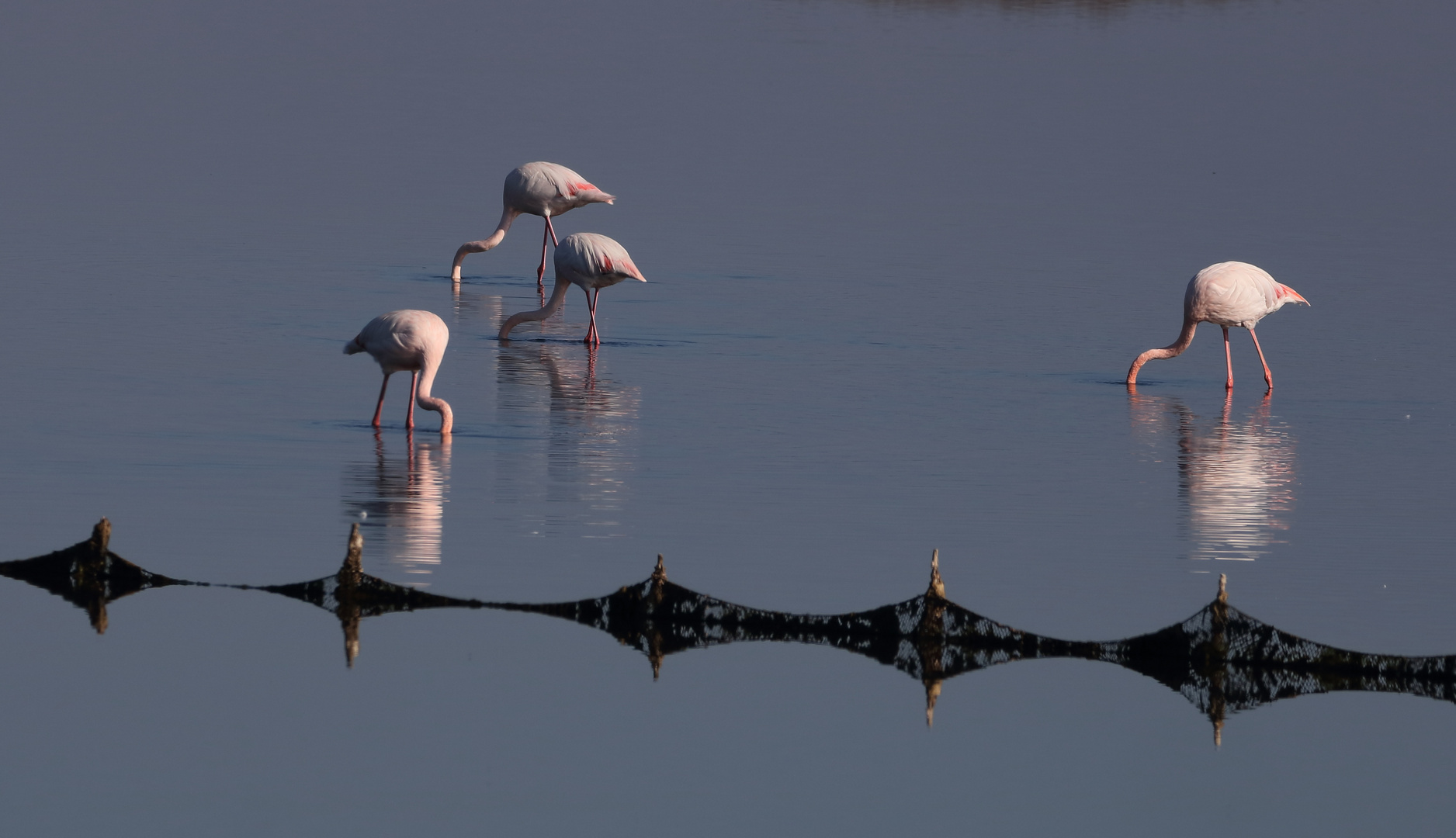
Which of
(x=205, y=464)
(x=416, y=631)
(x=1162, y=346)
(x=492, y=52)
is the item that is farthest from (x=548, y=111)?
(x=416, y=631)

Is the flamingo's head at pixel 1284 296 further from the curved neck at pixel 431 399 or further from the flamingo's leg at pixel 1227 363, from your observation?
the curved neck at pixel 431 399

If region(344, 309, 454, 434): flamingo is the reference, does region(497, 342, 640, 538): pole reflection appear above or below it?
below

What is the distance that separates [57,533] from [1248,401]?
8.95 meters

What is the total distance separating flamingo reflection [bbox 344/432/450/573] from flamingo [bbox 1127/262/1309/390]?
239 inches

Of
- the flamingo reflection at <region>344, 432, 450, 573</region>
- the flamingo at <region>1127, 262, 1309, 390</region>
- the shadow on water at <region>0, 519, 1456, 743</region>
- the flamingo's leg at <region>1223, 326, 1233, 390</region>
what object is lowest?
the shadow on water at <region>0, 519, 1456, 743</region>

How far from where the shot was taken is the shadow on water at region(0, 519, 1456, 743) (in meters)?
8.37

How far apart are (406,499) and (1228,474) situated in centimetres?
493

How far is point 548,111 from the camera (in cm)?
3572

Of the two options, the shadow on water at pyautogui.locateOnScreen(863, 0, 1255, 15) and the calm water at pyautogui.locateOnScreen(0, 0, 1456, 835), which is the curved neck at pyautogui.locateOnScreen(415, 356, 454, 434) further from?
the shadow on water at pyautogui.locateOnScreen(863, 0, 1255, 15)

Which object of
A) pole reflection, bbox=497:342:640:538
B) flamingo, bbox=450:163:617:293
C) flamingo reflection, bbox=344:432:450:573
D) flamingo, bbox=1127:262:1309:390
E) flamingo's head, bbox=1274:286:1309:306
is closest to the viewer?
flamingo reflection, bbox=344:432:450:573

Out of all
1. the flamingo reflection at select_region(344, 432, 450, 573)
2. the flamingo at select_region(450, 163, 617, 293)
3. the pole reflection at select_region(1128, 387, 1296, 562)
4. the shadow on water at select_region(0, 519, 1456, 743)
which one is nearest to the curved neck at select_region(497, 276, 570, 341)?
the flamingo at select_region(450, 163, 617, 293)

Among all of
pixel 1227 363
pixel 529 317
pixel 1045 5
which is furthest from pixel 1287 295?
pixel 1045 5

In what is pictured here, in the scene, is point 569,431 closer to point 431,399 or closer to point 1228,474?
point 431,399

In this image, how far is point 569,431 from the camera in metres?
13.3
